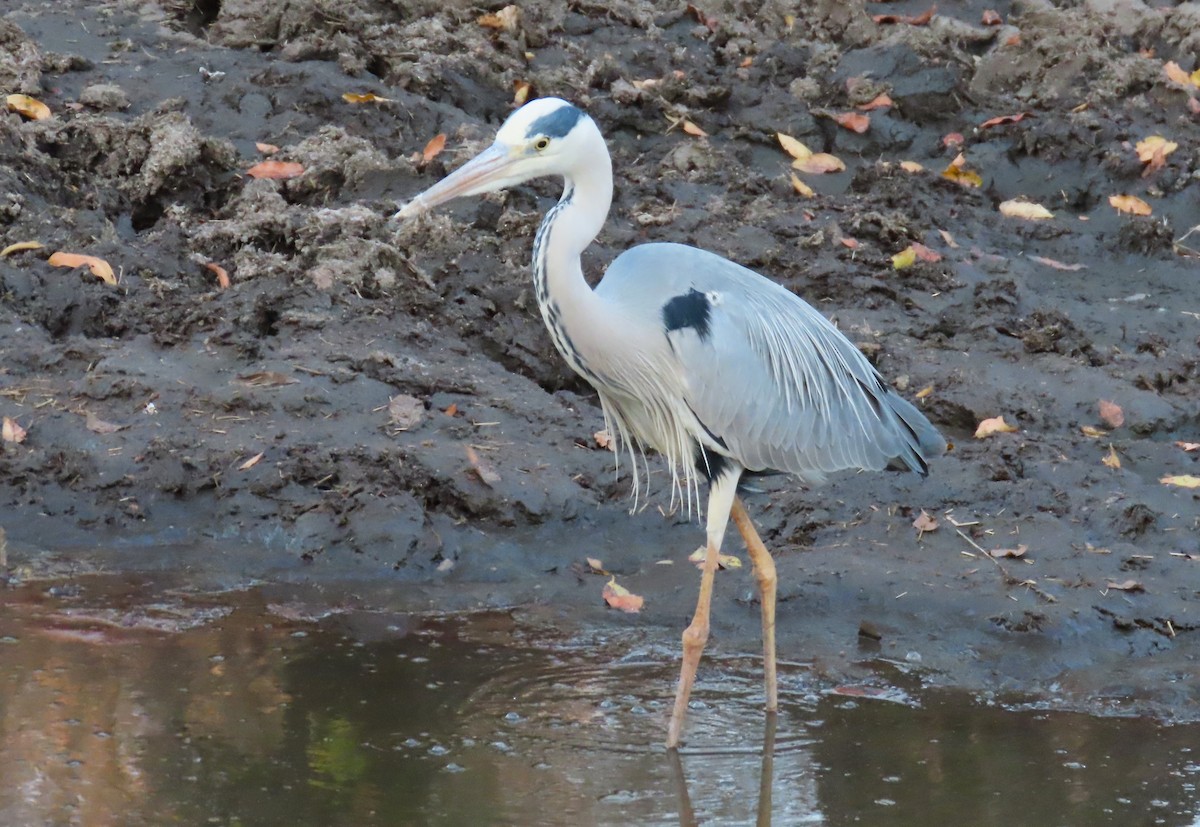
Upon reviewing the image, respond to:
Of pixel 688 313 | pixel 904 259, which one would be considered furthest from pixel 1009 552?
pixel 904 259

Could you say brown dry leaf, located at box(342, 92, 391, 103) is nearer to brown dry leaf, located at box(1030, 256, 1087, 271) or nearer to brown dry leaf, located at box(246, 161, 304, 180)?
brown dry leaf, located at box(246, 161, 304, 180)

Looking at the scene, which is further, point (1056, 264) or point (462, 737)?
point (1056, 264)

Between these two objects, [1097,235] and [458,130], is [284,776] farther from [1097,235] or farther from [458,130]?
[1097,235]

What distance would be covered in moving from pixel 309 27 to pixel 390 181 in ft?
5.15

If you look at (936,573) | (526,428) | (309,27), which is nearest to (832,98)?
(309,27)

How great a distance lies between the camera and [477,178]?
4.55 meters

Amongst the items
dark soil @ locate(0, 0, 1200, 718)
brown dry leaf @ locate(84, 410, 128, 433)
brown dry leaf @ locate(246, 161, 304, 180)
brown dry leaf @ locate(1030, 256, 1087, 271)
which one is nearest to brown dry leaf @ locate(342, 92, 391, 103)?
dark soil @ locate(0, 0, 1200, 718)

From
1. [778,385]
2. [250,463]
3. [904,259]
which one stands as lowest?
[250,463]

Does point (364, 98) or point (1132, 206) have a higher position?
point (364, 98)

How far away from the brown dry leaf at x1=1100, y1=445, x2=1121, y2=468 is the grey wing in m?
1.26

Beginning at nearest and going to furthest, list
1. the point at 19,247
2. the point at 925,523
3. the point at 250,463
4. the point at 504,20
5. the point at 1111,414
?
the point at 925,523 → the point at 250,463 → the point at 1111,414 → the point at 19,247 → the point at 504,20

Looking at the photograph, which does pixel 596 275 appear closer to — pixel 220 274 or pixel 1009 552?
pixel 220 274

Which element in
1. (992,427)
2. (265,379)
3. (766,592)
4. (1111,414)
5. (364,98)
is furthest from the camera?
(364,98)

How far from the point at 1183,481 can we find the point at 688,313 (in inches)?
99.1
